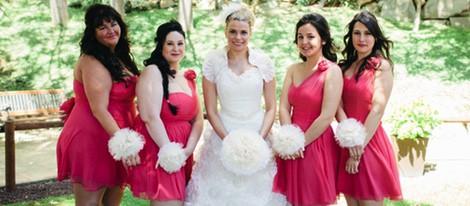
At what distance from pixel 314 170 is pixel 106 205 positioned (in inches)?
70.8

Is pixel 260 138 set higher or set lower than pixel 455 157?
higher

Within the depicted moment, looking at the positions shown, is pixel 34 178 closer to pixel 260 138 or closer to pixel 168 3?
pixel 260 138

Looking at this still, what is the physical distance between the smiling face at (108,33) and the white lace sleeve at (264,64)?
1077 millimetres

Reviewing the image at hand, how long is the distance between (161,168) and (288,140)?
3.06 feet

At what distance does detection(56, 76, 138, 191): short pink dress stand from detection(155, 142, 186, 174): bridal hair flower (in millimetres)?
498

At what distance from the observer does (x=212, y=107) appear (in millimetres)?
3734

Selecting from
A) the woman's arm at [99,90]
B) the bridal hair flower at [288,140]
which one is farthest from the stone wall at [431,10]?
the woman's arm at [99,90]

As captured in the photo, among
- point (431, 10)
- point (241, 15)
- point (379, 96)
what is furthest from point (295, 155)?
point (431, 10)

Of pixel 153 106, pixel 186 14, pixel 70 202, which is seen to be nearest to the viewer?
pixel 153 106

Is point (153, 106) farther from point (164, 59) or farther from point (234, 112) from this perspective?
point (234, 112)

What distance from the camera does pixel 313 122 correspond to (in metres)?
3.44

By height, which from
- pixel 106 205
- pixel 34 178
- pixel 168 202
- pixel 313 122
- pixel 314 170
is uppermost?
pixel 313 122

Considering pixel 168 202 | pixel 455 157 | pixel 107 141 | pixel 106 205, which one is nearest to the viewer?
pixel 168 202

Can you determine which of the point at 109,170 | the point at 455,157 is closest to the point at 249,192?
the point at 109,170
